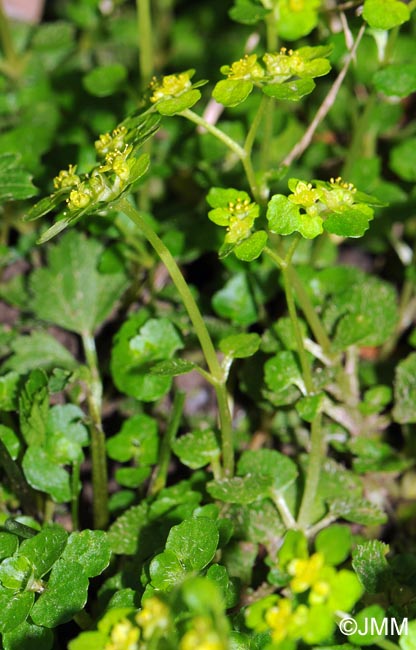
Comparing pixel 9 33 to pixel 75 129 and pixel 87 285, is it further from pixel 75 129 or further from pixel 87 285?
pixel 87 285

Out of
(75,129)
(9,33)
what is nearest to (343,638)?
(75,129)

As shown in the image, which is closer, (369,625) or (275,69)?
(369,625)

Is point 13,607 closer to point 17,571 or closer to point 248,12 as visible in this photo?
point 17,571

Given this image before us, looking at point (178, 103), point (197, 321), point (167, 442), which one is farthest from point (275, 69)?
point (167, 442)

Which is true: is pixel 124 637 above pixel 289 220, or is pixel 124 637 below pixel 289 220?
below

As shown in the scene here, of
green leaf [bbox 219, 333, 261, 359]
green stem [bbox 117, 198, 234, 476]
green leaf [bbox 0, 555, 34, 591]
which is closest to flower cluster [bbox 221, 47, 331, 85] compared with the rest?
green stem [bbox 117, 198, 234, 476]

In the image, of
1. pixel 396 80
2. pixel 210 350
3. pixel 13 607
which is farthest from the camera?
pixel 396 80

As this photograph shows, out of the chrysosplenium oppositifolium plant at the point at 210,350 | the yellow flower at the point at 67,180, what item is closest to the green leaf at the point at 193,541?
the chrysosplenium oppositifolium plant at the point at 210,350
